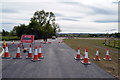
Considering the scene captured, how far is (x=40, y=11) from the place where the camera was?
8262 cm

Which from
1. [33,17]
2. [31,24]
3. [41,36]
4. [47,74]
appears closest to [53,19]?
[33,17]

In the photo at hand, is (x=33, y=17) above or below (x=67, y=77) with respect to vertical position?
above

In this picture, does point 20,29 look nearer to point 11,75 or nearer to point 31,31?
point 31,31

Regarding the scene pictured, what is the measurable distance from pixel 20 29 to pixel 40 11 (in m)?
21.5

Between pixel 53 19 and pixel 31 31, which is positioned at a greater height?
pixel 53 19

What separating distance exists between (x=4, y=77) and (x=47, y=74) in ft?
5.92

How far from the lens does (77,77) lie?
7359 millimetres

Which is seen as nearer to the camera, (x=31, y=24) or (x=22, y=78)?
(x=22, y=78)

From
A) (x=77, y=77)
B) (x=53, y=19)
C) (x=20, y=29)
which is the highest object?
(x=53, y=19)

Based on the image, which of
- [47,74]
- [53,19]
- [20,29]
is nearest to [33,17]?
[53,19]

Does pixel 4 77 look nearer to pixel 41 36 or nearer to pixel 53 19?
pixel 41 36

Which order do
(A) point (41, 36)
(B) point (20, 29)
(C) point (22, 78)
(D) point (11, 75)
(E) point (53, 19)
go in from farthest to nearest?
(E) point (53, 19)
(A) point (41, 36)
(B) point (20, 29)
(D) point (11, 75)
(C) point (22, 78)

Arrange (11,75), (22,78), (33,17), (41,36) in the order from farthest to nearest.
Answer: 1. (33,17)
2. (41,36)
3. (11,75)
4. (22,78)

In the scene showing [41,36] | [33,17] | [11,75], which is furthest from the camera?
[33,17]
